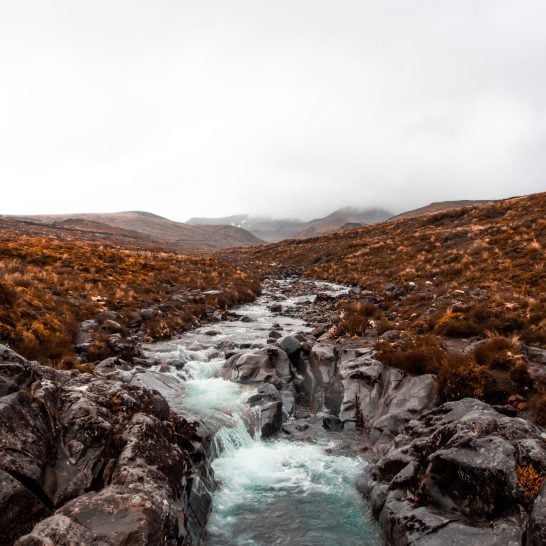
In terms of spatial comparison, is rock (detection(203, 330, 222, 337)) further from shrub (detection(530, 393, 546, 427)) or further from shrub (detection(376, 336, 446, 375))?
shrub (detection(530, 393, 546, 427))

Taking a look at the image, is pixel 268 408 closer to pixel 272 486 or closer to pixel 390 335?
pixel 272 486

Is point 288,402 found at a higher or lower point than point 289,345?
lower

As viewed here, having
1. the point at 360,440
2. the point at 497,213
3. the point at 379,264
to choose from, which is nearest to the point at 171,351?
the point at 360,440

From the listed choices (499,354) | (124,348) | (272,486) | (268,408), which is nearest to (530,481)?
(499,354)

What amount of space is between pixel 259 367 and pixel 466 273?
16374 millimetres

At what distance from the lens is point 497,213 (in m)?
47.2

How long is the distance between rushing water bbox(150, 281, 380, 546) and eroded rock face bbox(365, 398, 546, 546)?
→ 3.00 feet

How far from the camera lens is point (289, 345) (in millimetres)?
16438

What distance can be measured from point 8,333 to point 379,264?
32682mm

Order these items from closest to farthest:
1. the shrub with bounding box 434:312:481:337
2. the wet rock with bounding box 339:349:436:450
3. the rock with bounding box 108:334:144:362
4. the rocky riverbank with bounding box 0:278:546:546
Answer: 1. the rocky riverbank with bounding box 0:278:546:546
2. the wet rock with bounding box 339:349:436:450
3. the shrub with bounding box 434:312:481:337
4. the rock with bounding box 108:334:144:362

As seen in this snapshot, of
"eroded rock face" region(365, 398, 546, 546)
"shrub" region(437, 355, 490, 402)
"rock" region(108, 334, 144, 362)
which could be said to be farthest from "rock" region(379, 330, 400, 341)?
"rock" region(108, 334, 144, 362)

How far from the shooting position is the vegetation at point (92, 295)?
47.0 feet

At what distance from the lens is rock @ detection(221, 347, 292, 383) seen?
1500cm

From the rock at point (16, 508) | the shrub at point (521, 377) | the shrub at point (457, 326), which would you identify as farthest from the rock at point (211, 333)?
the rock at point (16, 508)
